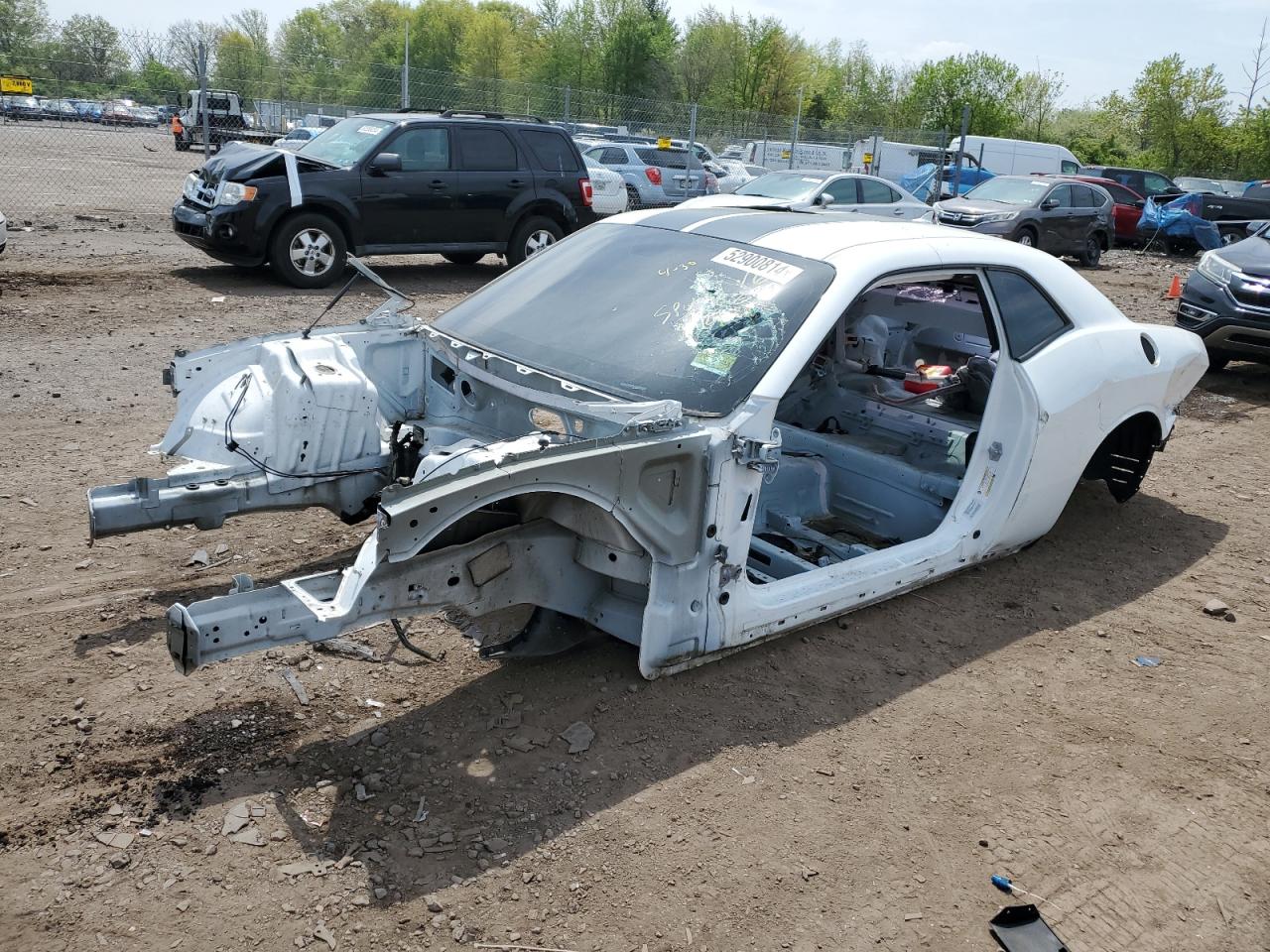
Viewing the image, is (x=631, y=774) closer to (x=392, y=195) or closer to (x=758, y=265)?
(x=758, y=265)

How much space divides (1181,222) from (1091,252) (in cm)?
416

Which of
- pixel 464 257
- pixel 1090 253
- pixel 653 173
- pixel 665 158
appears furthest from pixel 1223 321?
pixel 665 158

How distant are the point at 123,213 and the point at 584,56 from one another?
51.2 metres

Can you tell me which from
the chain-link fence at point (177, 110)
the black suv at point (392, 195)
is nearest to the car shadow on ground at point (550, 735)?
the black suv at point (392, 195)

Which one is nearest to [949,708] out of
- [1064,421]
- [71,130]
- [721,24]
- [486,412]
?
[1064,421]

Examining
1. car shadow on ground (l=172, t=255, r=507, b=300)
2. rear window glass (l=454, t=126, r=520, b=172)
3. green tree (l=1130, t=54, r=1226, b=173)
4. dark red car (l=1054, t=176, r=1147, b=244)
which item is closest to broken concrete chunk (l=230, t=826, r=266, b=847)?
car shadow on ground (l=172, t=255, r=507, b=300)

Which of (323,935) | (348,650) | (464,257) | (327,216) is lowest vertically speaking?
(323,935)

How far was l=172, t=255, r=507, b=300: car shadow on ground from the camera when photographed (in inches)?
441

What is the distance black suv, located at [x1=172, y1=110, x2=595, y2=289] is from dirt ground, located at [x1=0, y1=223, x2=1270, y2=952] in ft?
21.9

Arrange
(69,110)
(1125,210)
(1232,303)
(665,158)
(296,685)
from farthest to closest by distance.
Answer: (1125,210) → (665,158) → (69,110) → (1232,303) → (296,685)

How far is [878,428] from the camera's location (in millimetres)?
5559

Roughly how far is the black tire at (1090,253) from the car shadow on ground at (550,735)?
1673cm

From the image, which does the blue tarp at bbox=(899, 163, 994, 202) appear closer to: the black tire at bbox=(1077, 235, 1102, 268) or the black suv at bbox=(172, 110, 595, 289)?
the black tire at bbox=(1077, 235, 1102, 268)

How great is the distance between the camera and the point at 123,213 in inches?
648
